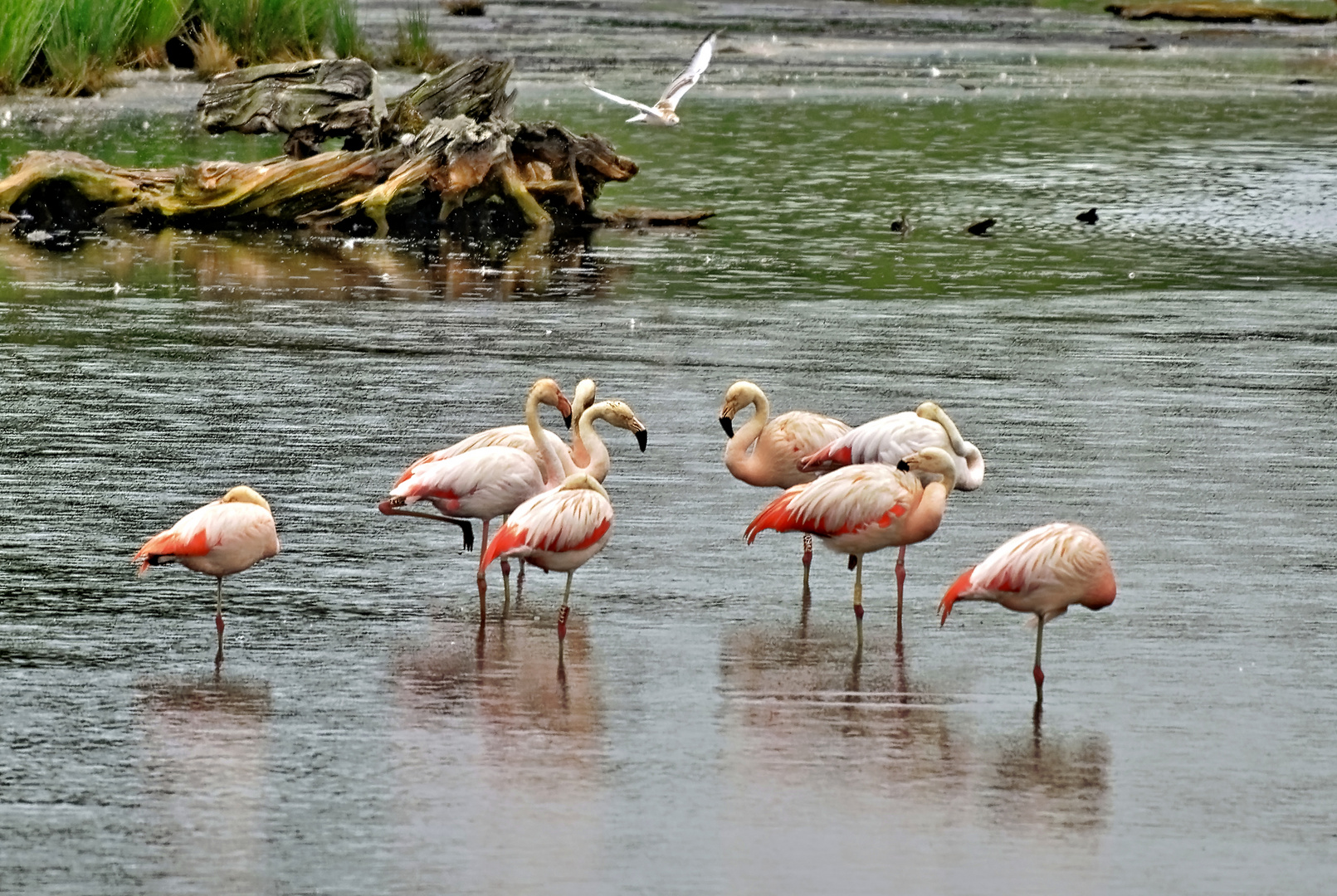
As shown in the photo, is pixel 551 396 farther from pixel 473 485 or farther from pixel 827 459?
pixel 827 459

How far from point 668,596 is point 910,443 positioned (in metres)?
Answer: 1.28

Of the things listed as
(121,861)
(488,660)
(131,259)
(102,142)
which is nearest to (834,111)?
(102,142)

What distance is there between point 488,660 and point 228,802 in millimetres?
1714

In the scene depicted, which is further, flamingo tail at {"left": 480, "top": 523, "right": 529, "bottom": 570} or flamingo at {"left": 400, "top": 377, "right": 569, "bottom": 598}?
flamingo at {"left": 400, "top": 377, "right": 569, "bottom": 598}

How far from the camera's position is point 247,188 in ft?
69.2

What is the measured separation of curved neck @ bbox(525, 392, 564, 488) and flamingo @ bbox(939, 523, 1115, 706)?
211 centimetres

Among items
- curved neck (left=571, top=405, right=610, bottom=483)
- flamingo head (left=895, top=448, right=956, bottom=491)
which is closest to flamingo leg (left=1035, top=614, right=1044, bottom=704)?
flamingo head (left=895, top=448, right=956, bottom=491)

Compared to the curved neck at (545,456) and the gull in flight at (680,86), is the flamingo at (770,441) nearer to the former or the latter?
the curved neck at (545,456)

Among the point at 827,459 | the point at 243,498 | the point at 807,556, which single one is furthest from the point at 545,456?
the point at 243,498

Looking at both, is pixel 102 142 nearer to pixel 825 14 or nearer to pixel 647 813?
pixel 647 813

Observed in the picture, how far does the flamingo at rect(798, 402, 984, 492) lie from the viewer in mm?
9664

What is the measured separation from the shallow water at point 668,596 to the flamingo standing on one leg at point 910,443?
1.33 feet

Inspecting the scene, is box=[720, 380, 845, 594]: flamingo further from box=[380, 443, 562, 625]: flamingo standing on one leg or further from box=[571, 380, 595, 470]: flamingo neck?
box=[380, 443, 562, 625]: flamingo standing on one leg

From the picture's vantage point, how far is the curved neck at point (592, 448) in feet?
31.4
